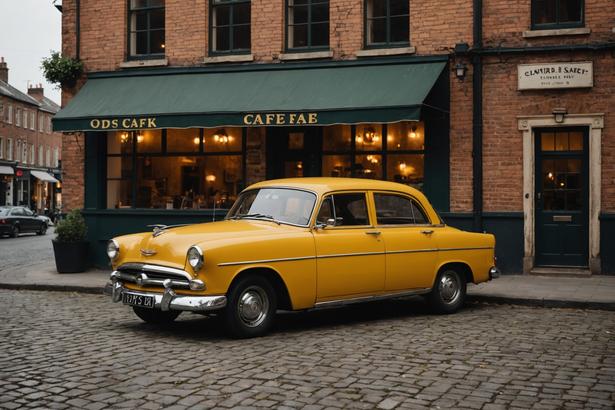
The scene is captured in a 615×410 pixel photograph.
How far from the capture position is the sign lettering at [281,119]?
13.4 m

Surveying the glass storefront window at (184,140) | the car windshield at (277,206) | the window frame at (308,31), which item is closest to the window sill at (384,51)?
the window frame at (308,31)

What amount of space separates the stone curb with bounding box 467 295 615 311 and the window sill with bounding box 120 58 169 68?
27.6 ft

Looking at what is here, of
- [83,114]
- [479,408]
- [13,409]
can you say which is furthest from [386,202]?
[83,114]

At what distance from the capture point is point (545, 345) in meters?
7.61

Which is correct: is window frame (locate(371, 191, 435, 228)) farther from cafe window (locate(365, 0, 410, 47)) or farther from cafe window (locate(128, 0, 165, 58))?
cafe window (locate(128, 0, 165, 58))

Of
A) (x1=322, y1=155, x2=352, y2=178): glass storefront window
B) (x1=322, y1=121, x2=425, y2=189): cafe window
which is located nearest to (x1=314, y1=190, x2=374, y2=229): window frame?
(x1=322, y1=121, x2=425, y2=189): cafe window

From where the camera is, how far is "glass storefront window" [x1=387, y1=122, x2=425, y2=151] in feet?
47.0

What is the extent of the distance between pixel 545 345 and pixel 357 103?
6801 mm

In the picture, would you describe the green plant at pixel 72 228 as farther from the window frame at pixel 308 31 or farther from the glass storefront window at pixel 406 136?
the glass storefront window at pixel 406 136

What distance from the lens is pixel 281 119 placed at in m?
13.5

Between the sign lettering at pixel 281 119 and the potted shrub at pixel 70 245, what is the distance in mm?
4194

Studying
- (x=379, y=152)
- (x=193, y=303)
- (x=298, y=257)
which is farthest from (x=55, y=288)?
(x=379, y=152)

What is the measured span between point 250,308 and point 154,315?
153 centimetres

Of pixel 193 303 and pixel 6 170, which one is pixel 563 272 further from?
pixel 6 170
